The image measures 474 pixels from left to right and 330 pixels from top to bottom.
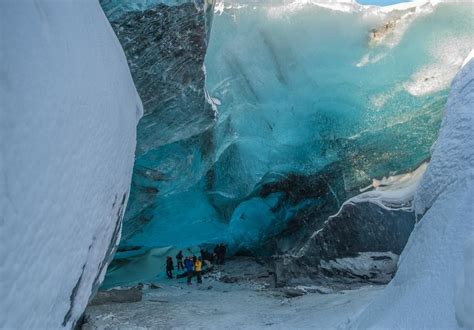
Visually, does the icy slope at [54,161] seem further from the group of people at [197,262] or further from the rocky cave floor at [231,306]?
the group of people at [197,262]

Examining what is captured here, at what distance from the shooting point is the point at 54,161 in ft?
8.13

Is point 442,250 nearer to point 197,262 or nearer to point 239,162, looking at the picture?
point 239,162

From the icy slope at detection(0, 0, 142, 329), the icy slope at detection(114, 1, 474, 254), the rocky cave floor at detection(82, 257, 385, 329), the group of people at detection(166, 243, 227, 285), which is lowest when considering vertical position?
the group of people at detection(166, 243, 227, 285)

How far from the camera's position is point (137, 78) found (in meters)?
6.38

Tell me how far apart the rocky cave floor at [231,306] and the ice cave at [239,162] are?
0.20 feet

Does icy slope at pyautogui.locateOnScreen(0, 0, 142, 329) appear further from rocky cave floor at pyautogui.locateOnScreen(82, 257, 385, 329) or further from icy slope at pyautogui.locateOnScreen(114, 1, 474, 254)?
icy slope at pyautogui.locateOnScreen(114, 1, 474, 254)

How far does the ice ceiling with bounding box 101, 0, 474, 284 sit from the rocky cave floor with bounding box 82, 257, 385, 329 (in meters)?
1.69

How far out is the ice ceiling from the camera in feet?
25.2

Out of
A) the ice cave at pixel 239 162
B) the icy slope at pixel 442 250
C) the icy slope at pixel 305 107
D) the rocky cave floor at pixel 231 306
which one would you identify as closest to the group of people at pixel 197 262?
the ice cave at pixel 239 162

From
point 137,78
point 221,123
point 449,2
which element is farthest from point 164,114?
point 449,2

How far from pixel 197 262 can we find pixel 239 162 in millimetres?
2553

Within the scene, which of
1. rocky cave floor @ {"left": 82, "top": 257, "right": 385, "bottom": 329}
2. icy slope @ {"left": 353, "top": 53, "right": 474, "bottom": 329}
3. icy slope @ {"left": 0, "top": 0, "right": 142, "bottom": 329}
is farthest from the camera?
rocky cave floor @ {"left": 82, "top": 257, "right": 385, "bottom": 329}

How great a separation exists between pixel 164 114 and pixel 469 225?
5.06 meters

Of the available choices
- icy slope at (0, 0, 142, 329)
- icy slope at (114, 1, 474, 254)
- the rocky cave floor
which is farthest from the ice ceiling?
icy slope at (0, 0, 142, 329)
